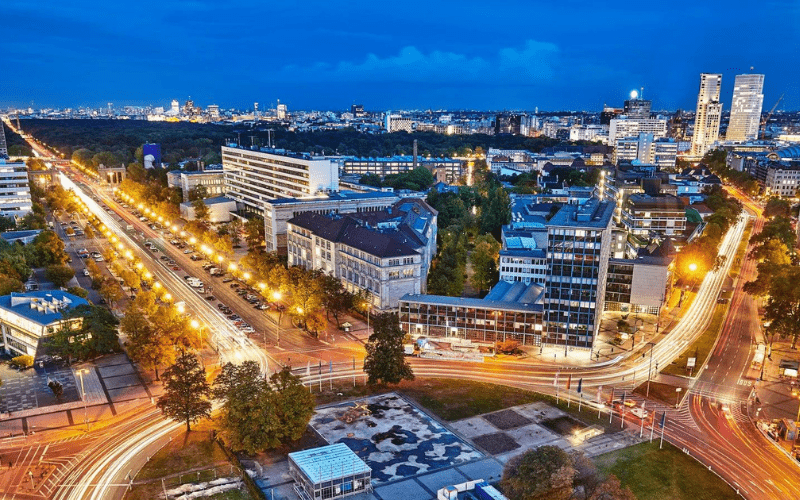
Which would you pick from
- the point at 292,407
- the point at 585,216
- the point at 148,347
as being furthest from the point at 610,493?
the point at 148,347

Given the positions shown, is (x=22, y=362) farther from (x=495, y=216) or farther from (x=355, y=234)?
(x=495, y=216)

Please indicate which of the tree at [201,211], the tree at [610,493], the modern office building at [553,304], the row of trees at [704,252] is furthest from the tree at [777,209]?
the tree at [201,211]

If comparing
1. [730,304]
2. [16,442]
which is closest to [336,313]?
[16,442]

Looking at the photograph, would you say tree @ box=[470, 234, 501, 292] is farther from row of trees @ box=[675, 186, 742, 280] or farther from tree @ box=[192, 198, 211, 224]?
tree @ box=[192, 198, 211, 224]

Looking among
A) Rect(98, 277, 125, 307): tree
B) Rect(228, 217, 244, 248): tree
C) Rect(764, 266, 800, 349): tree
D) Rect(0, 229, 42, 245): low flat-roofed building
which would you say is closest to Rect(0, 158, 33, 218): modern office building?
Rect(0, 229, 42, 245): low flat-roofed building

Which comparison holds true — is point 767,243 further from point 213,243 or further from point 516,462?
point 213,243

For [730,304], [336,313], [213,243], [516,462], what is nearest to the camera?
[516,462]
